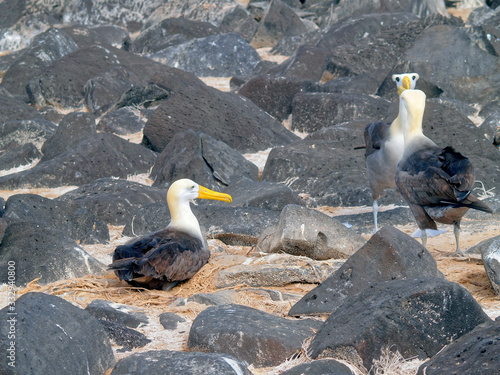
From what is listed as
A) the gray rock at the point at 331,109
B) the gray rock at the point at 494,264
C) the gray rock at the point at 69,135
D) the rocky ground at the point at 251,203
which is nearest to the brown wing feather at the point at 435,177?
the rocky ground at the point at 251,203

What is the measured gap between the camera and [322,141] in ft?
36.3

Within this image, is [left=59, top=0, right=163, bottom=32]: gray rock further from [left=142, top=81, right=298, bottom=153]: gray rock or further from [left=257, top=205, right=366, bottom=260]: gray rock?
[left=257, top=205, right=366, bottom=260]: gray rock

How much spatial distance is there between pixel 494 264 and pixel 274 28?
66.4ft

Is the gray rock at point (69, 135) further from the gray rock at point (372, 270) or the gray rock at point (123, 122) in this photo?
the gray rock at point (372, 270)

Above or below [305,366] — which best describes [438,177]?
below

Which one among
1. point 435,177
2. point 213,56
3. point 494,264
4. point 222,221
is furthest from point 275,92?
point 494,264

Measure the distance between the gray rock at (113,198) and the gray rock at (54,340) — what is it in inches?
166

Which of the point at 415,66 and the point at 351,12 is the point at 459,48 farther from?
the point at 351,12

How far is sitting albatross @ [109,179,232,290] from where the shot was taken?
17.6 ft

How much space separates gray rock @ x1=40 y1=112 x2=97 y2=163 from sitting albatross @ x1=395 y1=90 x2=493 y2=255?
24.3 ft

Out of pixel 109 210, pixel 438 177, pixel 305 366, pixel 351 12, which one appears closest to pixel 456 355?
pixel 305 366

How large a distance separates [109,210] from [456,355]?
19.7ft

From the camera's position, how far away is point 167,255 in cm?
544

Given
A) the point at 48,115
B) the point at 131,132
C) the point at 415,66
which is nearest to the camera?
the point at 131,132
